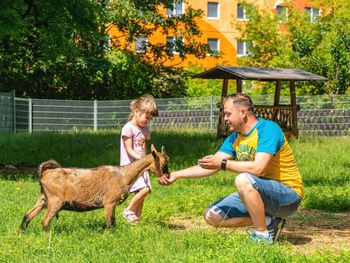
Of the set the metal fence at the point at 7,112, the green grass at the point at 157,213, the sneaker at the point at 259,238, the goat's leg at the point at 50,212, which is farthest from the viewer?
the metal fence at the point at 7,112

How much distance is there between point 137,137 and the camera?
31.2 ft

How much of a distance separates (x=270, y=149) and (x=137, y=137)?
2313mm

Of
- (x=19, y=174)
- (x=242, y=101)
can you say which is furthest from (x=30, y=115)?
(x=242, y=101)

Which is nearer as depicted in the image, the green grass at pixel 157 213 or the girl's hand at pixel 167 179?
the green grass at pixel 157 213

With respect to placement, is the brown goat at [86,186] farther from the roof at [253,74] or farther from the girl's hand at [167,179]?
the roof at [253,74]

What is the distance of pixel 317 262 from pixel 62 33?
14.2 m

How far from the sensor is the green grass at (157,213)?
684 centimetres

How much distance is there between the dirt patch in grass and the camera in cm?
845

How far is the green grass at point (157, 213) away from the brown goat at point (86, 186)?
25 cm

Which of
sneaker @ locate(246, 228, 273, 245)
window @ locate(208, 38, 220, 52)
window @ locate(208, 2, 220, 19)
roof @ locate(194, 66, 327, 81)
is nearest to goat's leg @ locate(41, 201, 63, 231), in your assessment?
sneaker @ locate(246, 228, 273, 245)

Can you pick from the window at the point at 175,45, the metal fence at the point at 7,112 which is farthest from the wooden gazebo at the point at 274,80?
the window at the point at 175,45

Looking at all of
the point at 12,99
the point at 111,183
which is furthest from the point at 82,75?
the point at 111,183

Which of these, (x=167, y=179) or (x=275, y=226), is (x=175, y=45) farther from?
(x=275, y=226)

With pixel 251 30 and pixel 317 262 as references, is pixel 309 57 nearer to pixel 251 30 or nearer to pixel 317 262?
pixel 251 30
